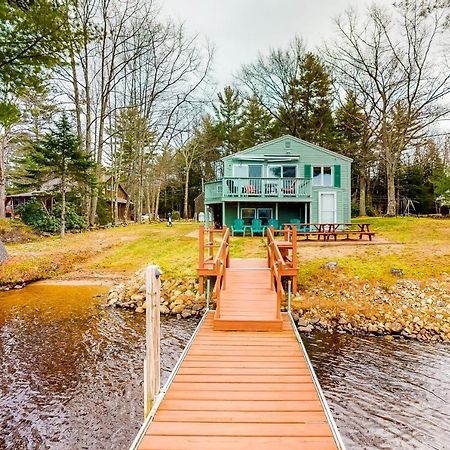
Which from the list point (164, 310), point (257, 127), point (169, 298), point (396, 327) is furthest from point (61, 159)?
point (257, 127)

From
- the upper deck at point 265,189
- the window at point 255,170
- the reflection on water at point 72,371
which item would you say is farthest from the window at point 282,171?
the reflection on water at point 72,371

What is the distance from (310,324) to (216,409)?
5.58m

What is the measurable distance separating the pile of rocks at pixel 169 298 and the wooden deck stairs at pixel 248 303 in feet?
4.32

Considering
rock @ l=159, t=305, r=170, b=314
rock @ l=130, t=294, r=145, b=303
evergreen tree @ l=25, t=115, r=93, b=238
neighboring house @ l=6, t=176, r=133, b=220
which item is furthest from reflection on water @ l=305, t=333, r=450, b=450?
neighboring house @ l=6, t=176, r=133, b=220

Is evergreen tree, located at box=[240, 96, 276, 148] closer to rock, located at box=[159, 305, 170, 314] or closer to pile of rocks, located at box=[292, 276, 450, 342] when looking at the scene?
pile of rocks, located at box=[292, 276, 450, 342]

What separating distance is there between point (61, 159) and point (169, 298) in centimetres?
1319

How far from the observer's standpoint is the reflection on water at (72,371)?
197 inches

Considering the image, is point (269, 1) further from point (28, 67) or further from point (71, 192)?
point (71, 192)

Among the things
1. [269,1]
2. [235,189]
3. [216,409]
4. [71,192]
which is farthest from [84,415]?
[71,192]

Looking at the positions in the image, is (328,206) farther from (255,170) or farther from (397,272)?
(397,272)

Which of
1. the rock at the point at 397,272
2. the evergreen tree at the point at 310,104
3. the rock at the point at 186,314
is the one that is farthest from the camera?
the evergreen tree at the point at 310,104

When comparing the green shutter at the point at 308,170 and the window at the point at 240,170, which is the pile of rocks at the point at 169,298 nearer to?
the window at the point at 240,170

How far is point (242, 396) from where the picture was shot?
4.22 metres

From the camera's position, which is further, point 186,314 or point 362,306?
point 186,314
